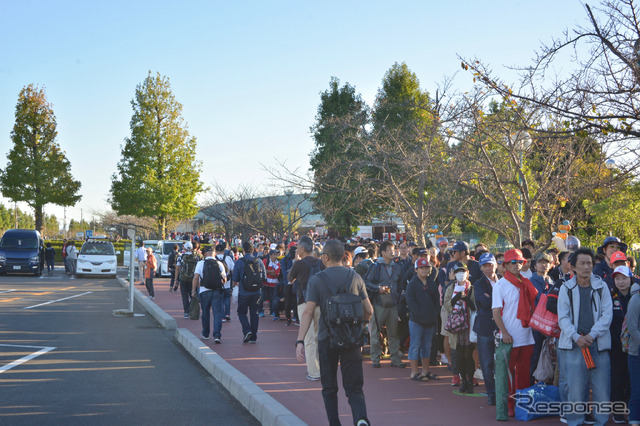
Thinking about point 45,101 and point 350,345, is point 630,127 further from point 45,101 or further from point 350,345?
point 45,101

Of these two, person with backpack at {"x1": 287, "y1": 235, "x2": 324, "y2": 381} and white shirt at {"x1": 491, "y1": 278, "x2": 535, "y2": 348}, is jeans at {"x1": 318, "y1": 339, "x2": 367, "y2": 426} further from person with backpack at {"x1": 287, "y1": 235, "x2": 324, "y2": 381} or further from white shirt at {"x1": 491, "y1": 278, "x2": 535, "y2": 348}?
white shirt at {"x1": 491, "y1": 278, "x2": 535, "y2": 348}

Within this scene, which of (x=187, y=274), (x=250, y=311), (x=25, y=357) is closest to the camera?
(x=25, y=357)

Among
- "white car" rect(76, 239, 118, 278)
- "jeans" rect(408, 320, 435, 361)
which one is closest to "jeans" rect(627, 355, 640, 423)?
"jeans" rect(408, 320, 435, 361)

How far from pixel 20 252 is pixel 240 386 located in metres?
28.5

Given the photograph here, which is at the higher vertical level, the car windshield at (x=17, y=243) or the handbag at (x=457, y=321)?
the car windshield at (x=17, y=243)

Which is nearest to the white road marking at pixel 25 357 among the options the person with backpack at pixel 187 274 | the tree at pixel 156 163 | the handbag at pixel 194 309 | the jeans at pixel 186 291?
the handbag at pixel 194 309

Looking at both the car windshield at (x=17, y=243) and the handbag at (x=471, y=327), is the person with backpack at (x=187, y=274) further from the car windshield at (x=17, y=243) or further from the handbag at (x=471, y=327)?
the car windshield at (x=17, y=243)

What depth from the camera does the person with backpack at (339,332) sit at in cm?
555

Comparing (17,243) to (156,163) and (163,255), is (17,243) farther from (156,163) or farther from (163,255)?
(156,163)

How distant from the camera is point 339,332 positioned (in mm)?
5559

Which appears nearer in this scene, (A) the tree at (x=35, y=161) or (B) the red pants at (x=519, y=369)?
(B) the red pants at (x=519, y=369)

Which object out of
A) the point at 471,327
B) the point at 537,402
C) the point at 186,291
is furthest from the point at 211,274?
the point at 537,402

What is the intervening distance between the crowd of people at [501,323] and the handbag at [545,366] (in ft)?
0.07

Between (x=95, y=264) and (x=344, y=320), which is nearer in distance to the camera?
(x=344, y=320)
